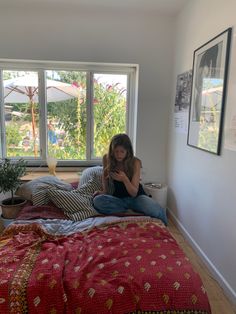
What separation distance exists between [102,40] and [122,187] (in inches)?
70.2

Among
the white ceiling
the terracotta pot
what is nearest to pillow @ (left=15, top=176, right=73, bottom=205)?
the terracotta pot

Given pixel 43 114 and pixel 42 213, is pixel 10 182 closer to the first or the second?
pixel 42 213

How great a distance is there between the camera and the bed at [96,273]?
46.6 inches

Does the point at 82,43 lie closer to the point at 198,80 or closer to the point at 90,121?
the point at 90,121

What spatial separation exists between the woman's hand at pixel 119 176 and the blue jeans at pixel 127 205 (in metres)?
0.17

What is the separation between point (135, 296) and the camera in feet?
3.99

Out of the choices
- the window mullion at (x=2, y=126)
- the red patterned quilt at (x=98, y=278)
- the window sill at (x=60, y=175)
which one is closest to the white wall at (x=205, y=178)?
the red patterned quilt at (x=98, y=278)

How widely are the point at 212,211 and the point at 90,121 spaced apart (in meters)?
1.92

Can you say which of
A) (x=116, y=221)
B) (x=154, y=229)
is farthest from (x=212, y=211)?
(x=116, y=221)

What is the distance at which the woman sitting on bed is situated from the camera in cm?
216

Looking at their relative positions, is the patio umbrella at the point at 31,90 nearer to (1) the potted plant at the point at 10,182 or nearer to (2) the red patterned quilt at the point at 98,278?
(1) the potted plant at the point at 10,182

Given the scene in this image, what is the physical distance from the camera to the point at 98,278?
4.21 ft

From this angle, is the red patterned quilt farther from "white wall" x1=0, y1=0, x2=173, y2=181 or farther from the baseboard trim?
"white wall" x1=0, y1=0, x2=173, y2=181

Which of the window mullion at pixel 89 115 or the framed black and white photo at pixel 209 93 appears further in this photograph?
the window mullion at pixel 89 115
